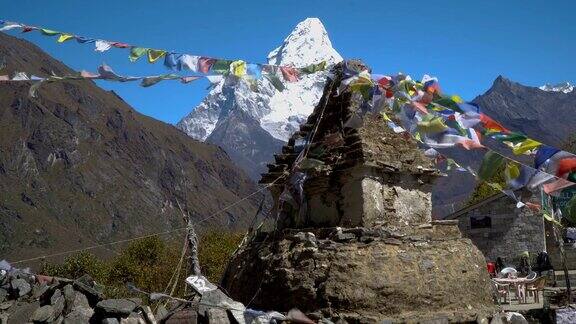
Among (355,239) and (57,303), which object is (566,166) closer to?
(355,239)

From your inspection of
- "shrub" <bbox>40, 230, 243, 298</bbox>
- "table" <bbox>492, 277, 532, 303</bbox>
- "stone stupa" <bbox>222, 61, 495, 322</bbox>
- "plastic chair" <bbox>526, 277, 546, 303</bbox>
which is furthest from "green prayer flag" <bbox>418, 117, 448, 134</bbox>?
"shrub" <bbox>40, 230, 243, 298</bbox>

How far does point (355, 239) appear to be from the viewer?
9.70 metres

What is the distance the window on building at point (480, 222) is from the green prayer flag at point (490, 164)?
19732mm

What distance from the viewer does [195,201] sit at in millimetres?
138250

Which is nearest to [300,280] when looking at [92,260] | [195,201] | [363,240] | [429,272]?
[363,240]

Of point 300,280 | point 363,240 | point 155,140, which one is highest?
point 155,140

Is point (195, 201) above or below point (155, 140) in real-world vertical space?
below

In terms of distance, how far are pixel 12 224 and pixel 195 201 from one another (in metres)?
56.5

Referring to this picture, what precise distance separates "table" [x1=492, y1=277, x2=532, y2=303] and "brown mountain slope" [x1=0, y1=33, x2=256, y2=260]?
58.2m

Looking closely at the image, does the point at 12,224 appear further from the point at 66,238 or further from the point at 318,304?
the point at 318,304

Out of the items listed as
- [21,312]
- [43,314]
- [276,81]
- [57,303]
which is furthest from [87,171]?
[276,81]

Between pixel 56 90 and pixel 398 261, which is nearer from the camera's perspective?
pixel 398 261

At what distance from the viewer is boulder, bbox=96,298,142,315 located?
8766mm

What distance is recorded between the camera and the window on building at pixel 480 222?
2668 cm
